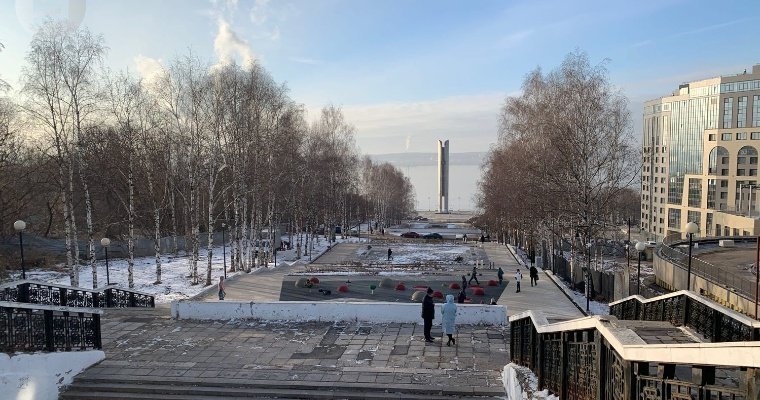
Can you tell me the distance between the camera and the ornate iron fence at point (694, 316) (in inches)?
215

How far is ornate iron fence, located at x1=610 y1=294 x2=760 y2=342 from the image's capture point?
547 centimetres

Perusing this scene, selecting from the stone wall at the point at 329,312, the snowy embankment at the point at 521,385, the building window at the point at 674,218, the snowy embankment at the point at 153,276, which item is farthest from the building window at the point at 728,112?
the snowy embankment at the point at 521,385

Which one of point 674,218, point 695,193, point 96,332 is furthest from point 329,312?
point 674,218

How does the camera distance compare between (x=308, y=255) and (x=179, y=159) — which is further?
(x=308, y=255)

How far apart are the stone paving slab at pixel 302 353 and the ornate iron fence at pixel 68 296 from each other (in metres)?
2.10

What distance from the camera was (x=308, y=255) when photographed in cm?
3488

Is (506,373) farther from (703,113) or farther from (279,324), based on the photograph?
(703,113)

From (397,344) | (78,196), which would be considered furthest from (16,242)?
(397,344)

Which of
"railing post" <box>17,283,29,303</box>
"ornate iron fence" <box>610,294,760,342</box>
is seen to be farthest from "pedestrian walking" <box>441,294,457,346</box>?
"railing post" <box>17,283,29,303</box>

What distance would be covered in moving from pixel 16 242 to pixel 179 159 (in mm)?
10955

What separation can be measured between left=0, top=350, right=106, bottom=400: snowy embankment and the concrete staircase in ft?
0.81

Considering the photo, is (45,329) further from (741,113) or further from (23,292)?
(741,113)

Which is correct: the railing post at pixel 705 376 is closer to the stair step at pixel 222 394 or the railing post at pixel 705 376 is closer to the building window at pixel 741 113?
the stair step at pixel 222 394

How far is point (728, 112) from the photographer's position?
201ft
